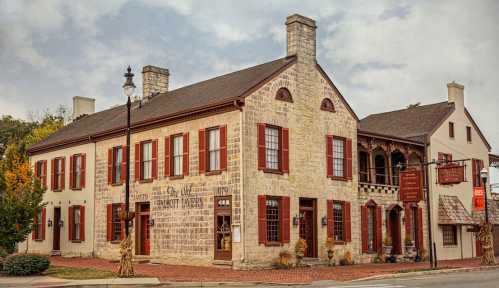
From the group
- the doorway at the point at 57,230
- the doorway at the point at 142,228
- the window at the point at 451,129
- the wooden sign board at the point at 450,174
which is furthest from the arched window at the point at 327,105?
the doorway at the point at 57,230

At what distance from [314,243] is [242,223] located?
14.4 ft

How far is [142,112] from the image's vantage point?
32.9 meters

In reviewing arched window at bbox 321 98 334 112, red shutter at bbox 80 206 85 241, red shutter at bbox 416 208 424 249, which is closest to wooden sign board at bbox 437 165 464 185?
red shutter at bbox 416 208 424 249

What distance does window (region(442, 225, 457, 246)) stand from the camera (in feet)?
116

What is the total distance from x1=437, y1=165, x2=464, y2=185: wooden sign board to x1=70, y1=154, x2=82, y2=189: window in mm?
19207

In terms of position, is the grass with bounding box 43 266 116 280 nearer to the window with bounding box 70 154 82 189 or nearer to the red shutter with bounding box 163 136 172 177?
the red shutter with bounding box 163 136 172 177

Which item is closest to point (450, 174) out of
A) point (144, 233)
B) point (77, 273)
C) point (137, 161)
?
point (144, 233)

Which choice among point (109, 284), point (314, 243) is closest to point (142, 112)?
point (314, 243)

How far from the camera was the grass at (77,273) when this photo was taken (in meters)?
20.8

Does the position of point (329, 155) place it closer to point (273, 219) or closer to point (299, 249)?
point (273, 219)

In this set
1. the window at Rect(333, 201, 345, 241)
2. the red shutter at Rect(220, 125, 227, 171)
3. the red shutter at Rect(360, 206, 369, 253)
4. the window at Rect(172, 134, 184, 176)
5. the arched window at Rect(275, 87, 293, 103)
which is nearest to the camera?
the red shutter at Rect(220, 125, 227, 171)

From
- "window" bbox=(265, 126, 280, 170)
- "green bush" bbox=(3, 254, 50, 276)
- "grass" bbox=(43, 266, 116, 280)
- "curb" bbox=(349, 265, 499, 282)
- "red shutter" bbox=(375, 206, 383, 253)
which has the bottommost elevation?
"curb" bbox=(349, 265, 499, 282)

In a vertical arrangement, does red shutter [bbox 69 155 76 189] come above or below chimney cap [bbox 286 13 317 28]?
below

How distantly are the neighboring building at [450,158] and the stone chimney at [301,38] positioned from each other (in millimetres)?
6971
